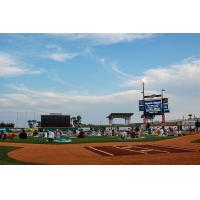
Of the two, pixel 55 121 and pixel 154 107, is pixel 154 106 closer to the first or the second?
pixel 154 107

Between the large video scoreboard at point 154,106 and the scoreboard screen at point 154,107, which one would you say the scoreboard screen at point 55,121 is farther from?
the scoreboard screen at point 154,107

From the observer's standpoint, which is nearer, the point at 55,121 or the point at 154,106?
the point at 154,106

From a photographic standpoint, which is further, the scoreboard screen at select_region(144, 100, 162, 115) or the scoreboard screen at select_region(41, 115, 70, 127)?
the scoreboard screen at select_region(41, 115, 70, 127)

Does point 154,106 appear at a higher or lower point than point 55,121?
higher

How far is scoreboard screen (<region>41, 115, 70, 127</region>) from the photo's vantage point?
145 ft

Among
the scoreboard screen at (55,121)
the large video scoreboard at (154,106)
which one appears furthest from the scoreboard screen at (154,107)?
the scoreboard screen at (55,121)

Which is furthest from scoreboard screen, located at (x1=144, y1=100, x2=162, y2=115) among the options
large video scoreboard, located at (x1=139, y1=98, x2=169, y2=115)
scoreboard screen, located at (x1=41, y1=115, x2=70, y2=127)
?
scoreboard screen, located at (x1=41, y1=115, x2=70, y2=127)

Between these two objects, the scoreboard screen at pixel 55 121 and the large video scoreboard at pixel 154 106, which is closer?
the large video scoreboard at pixel 154 106

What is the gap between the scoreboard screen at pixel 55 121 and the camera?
44.3 m

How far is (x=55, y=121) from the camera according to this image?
4444 cm

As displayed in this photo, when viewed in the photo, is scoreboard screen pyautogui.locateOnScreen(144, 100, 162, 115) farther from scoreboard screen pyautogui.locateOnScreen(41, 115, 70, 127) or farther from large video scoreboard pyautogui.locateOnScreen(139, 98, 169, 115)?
scoreboard screen pyautogui.locateOnScreen(41, 115, 70, 127)

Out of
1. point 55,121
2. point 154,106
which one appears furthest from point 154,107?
point 55,121

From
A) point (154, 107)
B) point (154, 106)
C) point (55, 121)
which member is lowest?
point (55, 121)
